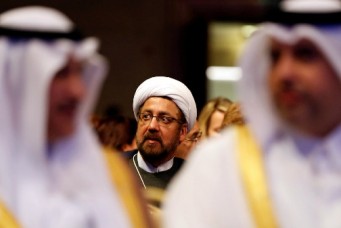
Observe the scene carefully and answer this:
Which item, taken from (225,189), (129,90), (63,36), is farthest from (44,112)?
(129,90)

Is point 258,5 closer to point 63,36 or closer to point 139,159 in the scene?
point 139,159

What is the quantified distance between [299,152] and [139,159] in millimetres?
3447

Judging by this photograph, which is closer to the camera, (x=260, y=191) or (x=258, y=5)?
(x=260, y=191)

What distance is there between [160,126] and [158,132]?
0.19 ft

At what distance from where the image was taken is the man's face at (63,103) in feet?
15.7

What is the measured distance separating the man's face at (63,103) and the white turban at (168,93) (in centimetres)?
354

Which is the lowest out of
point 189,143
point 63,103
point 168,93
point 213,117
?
point 213,117

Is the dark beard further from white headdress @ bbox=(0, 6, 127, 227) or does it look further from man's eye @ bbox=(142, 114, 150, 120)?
white headdress @ bbox=(0, 6, 127, 227)

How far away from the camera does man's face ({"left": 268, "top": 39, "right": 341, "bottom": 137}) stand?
15.4 ft

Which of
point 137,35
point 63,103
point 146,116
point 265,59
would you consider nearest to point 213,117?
point 146,116

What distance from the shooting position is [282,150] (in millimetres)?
4812

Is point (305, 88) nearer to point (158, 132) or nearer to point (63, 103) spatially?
point (63, 103)

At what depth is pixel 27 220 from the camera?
15.6ft

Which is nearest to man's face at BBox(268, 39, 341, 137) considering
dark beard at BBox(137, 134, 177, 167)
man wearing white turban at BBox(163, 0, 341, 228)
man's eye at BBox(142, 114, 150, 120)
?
man wearing white turban at BBox(163, 0, 341, 228)
